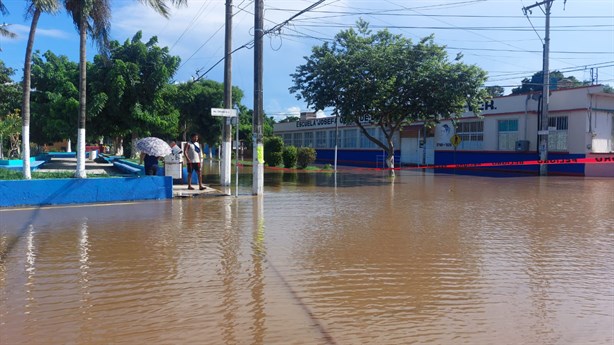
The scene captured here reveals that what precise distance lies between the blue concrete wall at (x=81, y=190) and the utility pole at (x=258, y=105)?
2.80 meters

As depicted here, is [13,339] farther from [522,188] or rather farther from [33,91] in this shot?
[33,91]

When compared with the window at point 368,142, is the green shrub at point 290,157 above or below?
below

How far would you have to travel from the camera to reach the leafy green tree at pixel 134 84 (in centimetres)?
2412

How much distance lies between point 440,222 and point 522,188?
11.0 meters

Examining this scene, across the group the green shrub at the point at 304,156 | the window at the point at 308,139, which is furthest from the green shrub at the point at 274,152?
the window at the point at 308,139

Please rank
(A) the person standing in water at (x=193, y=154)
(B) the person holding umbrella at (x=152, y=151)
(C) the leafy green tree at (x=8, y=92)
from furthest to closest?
1. (C) the leafy green tree at (x=8, y=92)
2. (B) the person holding umbrella at (x=152, y=151)
3. (A) the person standing in water at (x=193, y=154)

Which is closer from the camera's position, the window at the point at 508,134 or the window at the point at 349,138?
the window at the point at 508,134

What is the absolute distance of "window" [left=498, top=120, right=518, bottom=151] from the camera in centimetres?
3328

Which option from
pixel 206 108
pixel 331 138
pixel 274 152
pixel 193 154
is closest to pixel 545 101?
pixel 274 152

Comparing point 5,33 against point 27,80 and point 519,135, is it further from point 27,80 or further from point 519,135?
point 519,135

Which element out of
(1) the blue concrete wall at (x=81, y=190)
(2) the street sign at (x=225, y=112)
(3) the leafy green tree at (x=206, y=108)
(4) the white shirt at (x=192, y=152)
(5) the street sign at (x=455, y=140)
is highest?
(3) the leafy green tree at (x=206, y=108)

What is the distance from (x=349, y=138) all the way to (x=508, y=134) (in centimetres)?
1761

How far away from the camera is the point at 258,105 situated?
16656 mm

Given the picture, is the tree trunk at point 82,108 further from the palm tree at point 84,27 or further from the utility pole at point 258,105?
the utility pole at point 258,105
